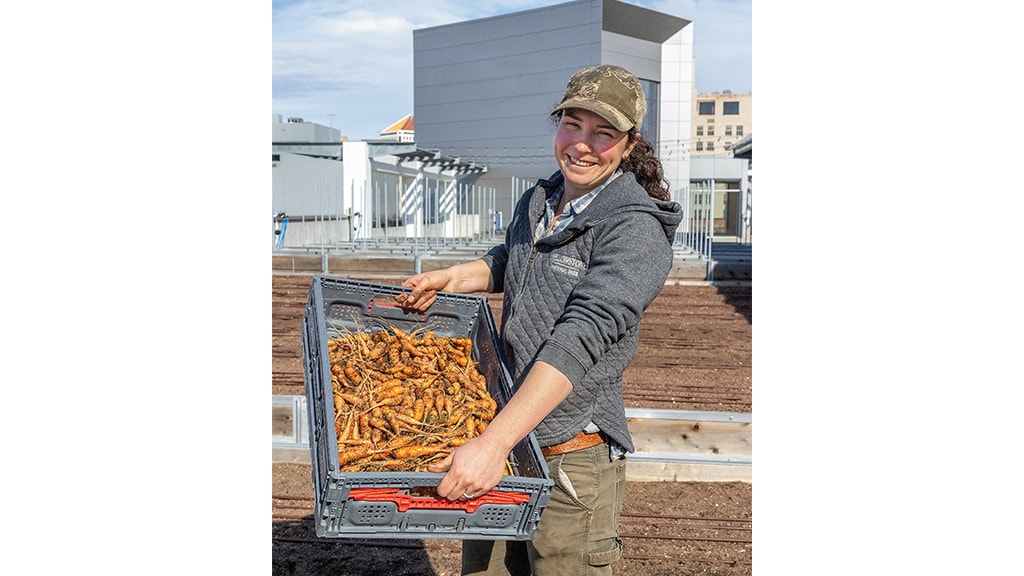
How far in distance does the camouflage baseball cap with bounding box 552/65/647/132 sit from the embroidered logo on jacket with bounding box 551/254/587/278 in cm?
28

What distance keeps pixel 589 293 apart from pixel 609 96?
39 cm

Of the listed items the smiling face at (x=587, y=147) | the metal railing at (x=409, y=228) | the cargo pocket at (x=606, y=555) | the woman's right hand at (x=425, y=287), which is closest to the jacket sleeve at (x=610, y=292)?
the smiling face at (x=587, y=147)

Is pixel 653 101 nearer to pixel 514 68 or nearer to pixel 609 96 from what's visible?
pixel 514 68

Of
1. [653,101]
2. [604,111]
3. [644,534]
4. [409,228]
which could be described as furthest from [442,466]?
[653,101]

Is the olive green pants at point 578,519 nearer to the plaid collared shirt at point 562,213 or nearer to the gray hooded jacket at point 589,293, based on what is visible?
the gray hooded jacket at point 589,293

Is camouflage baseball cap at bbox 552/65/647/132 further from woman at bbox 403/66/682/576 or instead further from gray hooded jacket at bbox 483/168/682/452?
gray hooded jacket at bbox 483/168/682/452

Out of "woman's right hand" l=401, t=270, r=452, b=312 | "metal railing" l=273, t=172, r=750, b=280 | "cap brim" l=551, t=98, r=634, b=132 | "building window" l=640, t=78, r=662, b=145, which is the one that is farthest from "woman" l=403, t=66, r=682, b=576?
"building window" l=640, t=78, r=662, b=145

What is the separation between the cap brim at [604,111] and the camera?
168 cm

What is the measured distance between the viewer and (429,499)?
1.55m

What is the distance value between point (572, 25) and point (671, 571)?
20.8 metres

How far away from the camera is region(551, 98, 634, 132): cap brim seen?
1.68m

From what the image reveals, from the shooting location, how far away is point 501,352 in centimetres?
200

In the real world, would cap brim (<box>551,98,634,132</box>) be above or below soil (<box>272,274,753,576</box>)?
above

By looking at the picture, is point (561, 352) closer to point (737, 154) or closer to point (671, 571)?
point (671, 571)
